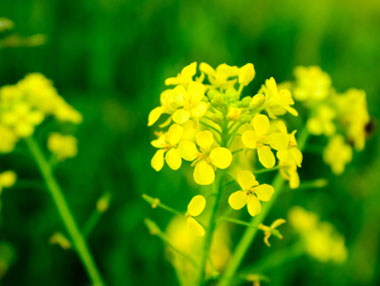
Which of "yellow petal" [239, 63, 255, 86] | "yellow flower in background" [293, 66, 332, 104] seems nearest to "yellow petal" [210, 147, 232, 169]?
"yellow petal" [239, 63, 255, 86]

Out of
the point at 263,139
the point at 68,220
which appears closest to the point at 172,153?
the point at 263,139

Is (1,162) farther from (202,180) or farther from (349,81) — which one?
(349,81)

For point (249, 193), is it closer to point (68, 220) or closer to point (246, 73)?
point (246, 73)

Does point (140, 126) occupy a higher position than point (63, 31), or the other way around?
point (63, 31)

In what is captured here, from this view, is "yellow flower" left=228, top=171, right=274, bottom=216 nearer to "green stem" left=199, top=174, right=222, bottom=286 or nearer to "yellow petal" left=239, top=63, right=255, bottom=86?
"green stem" left=199, top=174, right=222, bottom=286

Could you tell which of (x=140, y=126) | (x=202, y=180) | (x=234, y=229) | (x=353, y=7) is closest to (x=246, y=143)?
(x=202, y=180)

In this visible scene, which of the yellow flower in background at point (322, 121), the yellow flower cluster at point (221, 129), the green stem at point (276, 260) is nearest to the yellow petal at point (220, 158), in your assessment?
the yellow flower cluster at point (221, 129)
